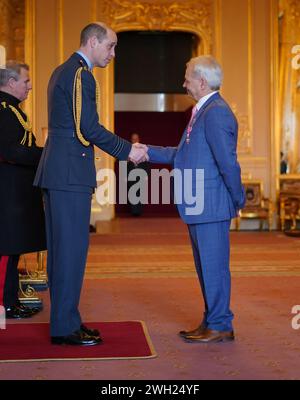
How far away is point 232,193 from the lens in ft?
11.9

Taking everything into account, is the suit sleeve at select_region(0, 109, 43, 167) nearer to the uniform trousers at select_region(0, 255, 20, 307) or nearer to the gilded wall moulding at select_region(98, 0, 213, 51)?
the uniform trousers at select_region(0, 255, 20, 307)

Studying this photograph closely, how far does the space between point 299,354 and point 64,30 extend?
8.50 meters

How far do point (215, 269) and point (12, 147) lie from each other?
1.44m

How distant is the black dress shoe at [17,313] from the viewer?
4316mm

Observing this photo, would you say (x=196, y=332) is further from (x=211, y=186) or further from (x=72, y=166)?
(x=72, y=166)

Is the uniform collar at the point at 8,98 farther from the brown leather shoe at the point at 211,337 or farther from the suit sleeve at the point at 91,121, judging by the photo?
the brown leather shoe at the point at 211,337

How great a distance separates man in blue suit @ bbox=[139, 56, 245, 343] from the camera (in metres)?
3.58

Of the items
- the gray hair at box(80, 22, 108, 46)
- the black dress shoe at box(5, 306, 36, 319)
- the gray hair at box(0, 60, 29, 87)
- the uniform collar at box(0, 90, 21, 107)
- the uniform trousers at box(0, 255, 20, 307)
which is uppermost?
the gray hair at box(80, 22, 108, 46)

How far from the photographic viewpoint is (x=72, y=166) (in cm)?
345

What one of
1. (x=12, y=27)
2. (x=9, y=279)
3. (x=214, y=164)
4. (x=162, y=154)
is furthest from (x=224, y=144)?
(x=12, y=27)

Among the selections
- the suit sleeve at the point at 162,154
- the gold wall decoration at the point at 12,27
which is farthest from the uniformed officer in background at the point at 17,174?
the gold wall decoration at the point at 12,27

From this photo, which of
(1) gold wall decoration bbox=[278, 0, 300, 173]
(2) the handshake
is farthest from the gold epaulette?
(1) gold wall decoration bbox=[278, 0, 300, 173]

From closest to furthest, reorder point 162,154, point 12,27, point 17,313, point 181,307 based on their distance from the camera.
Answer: point 162,154 < point 17,313 < point 181,307 < point 12,27
